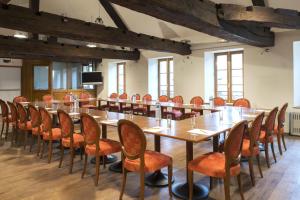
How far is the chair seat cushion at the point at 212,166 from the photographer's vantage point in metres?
2.48

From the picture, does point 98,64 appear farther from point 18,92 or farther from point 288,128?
point 288,128

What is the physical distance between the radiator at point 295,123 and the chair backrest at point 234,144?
4.26m

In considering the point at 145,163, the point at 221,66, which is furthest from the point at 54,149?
the point at 221,66

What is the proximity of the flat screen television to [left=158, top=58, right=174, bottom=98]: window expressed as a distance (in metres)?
3.09

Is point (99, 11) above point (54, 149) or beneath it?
above

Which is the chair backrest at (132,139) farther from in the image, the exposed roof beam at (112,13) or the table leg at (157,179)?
the exposed roof beam at (112,13)

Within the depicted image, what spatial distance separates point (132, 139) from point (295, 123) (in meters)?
4.98

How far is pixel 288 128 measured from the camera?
20.1 feet

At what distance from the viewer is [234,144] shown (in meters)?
2.48

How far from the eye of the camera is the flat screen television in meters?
11.0

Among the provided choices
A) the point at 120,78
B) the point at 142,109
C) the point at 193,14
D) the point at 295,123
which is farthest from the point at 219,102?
the point at 120,78

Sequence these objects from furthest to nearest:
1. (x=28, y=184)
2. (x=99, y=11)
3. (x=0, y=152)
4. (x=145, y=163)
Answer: (x=99, y=11) → (x=0, y=152) → (x=28, y=184) → (x=145, y=163)

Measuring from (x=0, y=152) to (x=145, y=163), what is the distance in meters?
3.53

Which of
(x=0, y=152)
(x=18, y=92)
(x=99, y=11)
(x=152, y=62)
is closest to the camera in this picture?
(x=0, y=152)
